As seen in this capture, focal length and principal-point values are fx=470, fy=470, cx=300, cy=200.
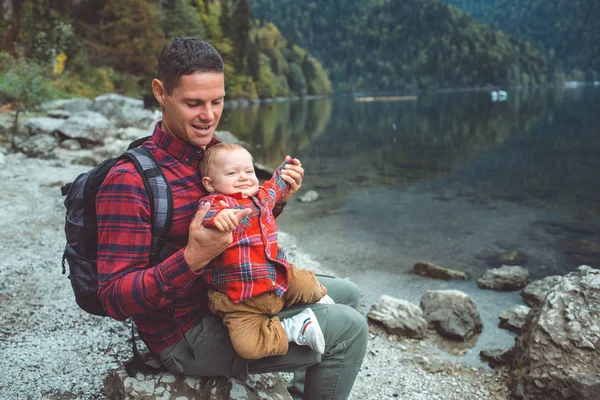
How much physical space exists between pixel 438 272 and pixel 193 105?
624 cm

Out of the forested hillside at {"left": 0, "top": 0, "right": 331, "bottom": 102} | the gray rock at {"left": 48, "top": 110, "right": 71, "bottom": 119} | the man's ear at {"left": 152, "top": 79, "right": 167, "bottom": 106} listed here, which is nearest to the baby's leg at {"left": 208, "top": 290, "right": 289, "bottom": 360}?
the man's ear at {"left": 152, "top": 79, "right": 167, "bottom": 106}

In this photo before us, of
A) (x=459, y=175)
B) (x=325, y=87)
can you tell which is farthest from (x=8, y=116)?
(x=325, y=87)

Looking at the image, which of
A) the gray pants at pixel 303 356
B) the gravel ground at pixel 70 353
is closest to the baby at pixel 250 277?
the gray pants at pixel 303 356

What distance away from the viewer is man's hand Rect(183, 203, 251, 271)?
209 centimetres

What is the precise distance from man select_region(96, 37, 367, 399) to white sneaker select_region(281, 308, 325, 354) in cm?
8

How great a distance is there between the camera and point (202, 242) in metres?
2.11

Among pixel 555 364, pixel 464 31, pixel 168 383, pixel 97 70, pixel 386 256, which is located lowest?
pixel 386 256

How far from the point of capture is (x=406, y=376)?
→ 4.61m

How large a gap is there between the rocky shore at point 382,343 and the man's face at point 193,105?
4.70 ft

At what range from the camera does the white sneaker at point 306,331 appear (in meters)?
2.49

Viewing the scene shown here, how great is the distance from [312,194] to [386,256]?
4725 mm

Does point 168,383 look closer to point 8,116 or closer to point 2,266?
point 2,266

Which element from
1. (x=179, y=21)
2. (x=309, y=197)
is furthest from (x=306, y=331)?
(x=179, y=21)

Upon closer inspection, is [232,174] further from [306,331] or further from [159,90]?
[306,331]
